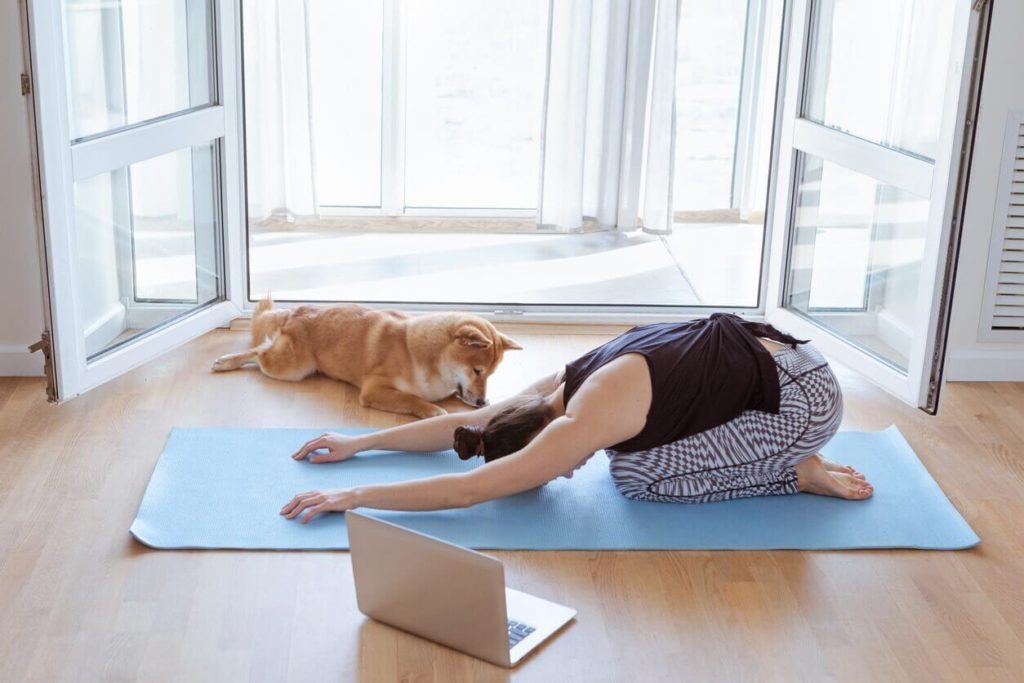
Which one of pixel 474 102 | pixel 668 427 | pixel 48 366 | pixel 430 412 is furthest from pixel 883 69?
pixel 48 366

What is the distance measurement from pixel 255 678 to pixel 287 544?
458 millimetres

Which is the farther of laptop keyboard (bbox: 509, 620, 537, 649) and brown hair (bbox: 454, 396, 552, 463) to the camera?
brown hair (bbox: 454, 396, 552, 463)

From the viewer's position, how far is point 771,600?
2.43 metres

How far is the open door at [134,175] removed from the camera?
9.91ft

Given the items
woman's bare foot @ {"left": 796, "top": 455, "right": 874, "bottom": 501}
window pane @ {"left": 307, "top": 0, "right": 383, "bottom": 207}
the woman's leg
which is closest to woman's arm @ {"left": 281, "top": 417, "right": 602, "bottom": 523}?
the woman's leg

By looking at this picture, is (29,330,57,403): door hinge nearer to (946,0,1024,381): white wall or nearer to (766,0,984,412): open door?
(766,0,984,412): open door

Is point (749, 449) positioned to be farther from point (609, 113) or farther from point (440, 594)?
point (609, 113)

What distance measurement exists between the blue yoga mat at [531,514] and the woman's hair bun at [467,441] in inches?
5.5

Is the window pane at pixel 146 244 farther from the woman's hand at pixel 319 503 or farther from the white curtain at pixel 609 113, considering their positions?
the white curtain at pixel 609 113

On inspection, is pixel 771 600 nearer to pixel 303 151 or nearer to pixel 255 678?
pixel 255 678

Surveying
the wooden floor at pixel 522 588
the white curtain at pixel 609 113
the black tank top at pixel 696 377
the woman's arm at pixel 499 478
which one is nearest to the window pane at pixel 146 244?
the wooden floor at pixel 522 588

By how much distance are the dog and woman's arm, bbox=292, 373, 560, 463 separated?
0.25 metres

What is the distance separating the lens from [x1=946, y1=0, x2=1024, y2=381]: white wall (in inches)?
132

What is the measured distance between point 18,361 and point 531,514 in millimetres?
1633
